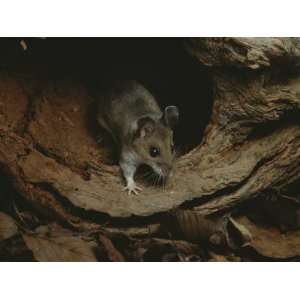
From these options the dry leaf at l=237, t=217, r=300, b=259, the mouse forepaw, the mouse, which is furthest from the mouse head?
the dry leaf at l=237, t=217, r=300, b=259

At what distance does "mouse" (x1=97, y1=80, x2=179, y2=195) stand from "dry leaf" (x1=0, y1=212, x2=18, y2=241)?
1.12 meters

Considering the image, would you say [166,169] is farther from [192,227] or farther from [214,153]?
[192,227]

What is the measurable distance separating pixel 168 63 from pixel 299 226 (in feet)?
7.05

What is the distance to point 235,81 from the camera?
204 inches

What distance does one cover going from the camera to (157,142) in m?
5.65

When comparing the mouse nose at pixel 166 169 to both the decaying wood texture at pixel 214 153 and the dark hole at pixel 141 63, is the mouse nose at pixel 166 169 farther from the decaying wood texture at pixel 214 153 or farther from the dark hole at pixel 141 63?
the dark hole at pixel 141 63

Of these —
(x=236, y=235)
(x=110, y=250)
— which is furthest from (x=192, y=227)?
(x=110, y=250)

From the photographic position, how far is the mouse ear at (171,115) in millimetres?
5539

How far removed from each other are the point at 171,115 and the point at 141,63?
2.92ft

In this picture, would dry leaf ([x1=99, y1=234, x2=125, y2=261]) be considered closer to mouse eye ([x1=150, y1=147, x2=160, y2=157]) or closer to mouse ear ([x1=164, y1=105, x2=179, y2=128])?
mouse eye ([x1=150, y1=147, x2=160, y2=157])

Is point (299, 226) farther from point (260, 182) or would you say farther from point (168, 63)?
point (168, 63)

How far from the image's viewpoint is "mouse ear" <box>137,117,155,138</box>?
574 centimetres

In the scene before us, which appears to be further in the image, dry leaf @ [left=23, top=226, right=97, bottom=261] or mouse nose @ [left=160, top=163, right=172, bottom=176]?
mouse nose @ [left=160, top=163, right=172, bottom=176]
